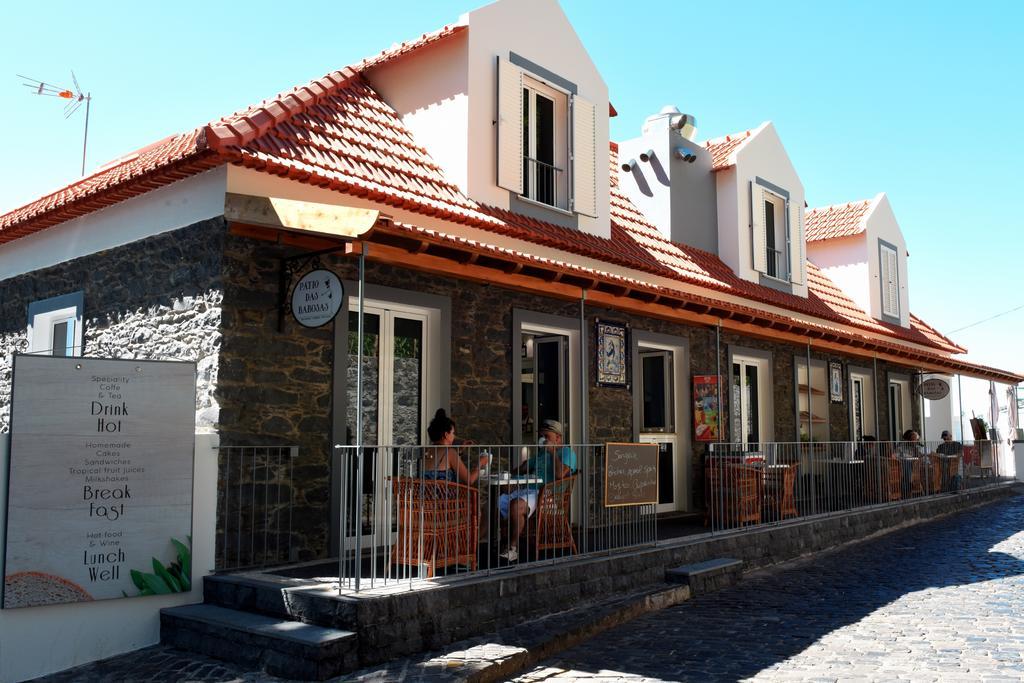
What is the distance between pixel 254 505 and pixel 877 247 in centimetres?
1657

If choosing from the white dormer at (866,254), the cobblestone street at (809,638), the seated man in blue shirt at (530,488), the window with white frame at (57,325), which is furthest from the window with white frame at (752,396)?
the window with white frame at (57,325)

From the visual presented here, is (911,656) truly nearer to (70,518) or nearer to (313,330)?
(313,330)

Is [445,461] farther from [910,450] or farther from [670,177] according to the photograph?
[910,450]

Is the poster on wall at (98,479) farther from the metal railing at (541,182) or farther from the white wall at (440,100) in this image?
the metal railing at (541,182)

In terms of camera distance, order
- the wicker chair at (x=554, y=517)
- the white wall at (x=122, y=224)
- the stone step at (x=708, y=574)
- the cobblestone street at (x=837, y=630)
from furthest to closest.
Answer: the stone step at (x=708, y=574) → the wicker chair at (x=554, y=517) → the white wall at (x=122, y=224) → the cobblestone street at (x=837, y=630)

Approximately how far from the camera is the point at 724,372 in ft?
44.4

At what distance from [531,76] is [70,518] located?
738 cm

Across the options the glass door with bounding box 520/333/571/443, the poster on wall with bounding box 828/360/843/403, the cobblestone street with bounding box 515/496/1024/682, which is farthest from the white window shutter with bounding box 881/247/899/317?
the glass door with bounding box 520/333/571/443

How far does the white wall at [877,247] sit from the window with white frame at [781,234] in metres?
3.52

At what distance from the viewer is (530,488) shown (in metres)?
7.87

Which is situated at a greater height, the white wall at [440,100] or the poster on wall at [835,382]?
the white wall at [440,100]

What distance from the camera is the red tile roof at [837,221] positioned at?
19844 mm

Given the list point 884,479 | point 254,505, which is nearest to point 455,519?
point 254,505

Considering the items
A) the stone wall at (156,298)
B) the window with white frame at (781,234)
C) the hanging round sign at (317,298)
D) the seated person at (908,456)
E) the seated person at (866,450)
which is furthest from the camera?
the window with white frame at (781,234)
